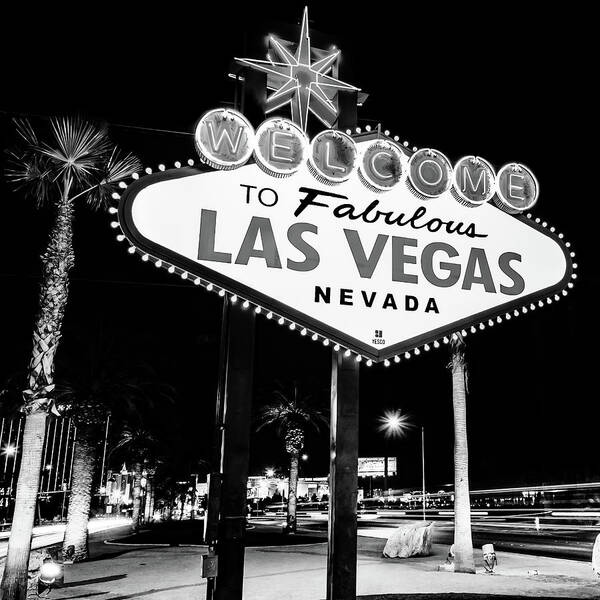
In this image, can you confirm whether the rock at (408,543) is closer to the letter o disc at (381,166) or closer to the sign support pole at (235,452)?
the sign support pole at (235,452)

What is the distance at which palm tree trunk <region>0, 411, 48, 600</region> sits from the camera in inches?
556

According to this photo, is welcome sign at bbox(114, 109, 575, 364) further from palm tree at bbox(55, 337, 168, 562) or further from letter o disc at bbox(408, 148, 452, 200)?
palm tree at bbox(55, 337, 168, 562)

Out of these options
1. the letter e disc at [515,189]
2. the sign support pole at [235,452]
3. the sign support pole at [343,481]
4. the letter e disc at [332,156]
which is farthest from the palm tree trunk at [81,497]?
the letter e disc at [515,189]

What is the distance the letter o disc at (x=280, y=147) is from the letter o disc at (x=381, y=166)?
75 cm

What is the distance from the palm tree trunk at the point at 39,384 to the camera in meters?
14.2

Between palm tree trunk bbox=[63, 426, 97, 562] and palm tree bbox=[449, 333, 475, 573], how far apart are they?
513 inches

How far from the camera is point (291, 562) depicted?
20688 millimetres

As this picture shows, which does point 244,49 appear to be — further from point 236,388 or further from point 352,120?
point 236,388

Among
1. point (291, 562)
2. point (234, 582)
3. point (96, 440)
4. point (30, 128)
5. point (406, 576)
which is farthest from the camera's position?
point (96, 440)

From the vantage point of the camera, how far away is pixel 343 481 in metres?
6.16

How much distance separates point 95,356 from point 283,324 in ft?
63.1

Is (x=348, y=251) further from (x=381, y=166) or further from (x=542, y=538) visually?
(x=542, y=538)

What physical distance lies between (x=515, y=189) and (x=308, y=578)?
1312 centimetres

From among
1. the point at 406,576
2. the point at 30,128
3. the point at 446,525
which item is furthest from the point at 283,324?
the point at 446,525
